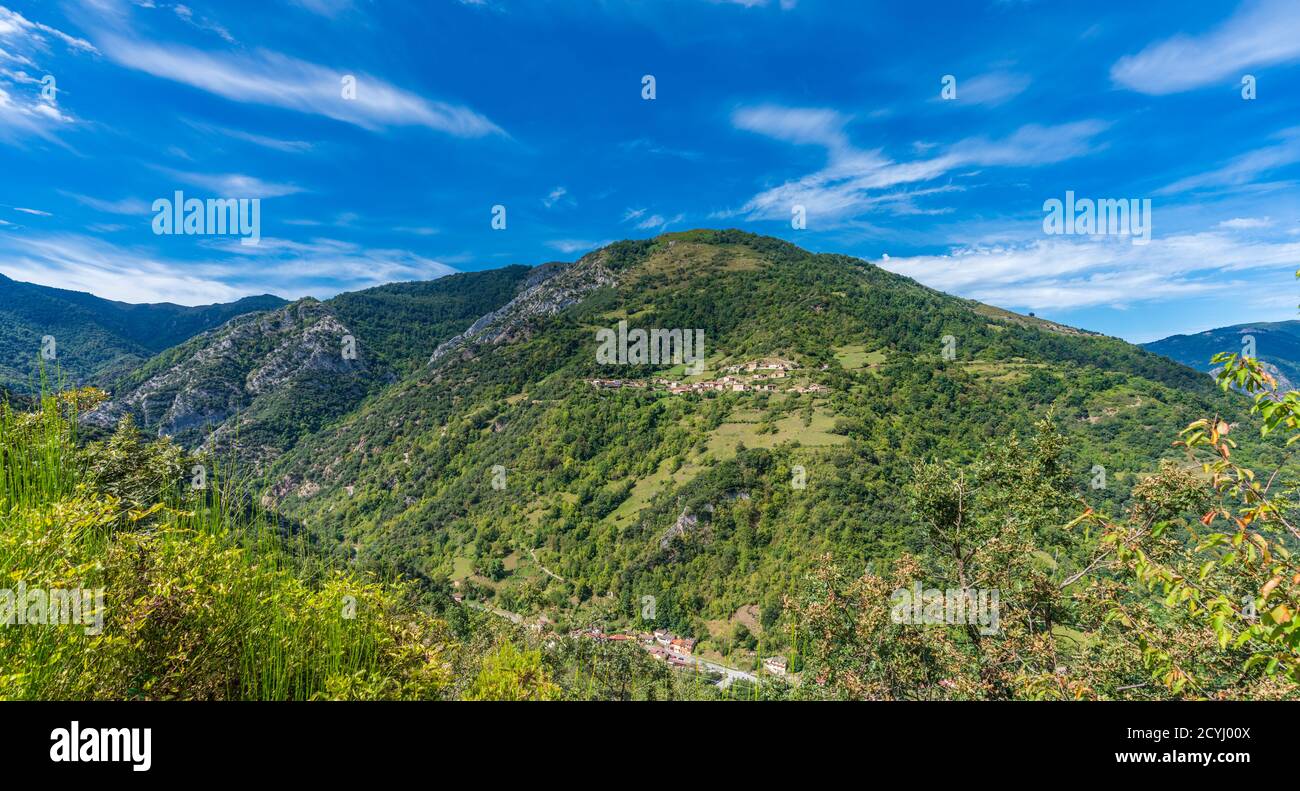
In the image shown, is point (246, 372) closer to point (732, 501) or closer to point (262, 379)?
point (262, 379)

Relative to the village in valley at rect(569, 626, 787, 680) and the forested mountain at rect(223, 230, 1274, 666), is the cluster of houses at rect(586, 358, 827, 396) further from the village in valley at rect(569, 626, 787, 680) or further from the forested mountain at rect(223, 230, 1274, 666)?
the village in valley at rect(569, 626, 787, 680)

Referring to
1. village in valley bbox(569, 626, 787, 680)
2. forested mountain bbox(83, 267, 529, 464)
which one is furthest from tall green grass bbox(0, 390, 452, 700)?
forested mountain bbox(83, 267, 529, 464)

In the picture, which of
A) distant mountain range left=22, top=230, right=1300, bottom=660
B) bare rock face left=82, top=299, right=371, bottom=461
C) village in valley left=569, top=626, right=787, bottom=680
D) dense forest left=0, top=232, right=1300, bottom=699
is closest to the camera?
dense forest left=0, top=232, right=1300, bottom=699

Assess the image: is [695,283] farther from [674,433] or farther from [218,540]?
[218,540]

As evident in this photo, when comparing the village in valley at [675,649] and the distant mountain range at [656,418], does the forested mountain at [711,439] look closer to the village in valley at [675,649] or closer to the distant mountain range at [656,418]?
the distant mountain range at [656,418]

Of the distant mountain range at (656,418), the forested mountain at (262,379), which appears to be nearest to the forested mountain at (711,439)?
the distant mountain range at (656,418)

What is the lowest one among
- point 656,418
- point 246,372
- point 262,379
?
point 656,418

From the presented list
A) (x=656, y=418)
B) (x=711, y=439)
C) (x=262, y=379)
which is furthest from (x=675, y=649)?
(x=262, y=379)

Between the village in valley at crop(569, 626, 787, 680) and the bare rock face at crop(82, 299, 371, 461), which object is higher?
the bare rock face at crop(82, 299, 371, 461)
